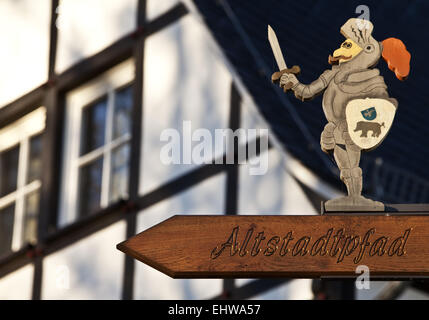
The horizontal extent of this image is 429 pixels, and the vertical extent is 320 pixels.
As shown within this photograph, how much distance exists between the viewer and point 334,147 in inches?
217

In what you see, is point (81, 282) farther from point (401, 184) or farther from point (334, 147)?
point (334, 147)

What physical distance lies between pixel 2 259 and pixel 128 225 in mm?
1200

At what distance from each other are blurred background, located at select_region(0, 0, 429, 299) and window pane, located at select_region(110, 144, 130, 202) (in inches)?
0.4

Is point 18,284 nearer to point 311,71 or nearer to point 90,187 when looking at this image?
point 90,187

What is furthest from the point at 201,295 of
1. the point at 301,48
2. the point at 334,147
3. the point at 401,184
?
the point at 334,147

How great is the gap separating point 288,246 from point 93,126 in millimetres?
5495

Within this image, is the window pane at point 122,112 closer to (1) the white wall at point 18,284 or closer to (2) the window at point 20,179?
(2) the window at point 20,179

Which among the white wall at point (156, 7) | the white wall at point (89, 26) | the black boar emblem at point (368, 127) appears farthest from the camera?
the white wall at point (89, 26)

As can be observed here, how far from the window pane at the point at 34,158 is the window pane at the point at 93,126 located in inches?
19.3

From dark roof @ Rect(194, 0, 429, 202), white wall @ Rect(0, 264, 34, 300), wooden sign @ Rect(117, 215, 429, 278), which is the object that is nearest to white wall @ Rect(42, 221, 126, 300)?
white wall @ Rect(0, 264, 34, 300)

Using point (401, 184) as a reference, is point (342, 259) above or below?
below

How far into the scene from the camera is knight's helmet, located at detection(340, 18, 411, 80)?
5.52m

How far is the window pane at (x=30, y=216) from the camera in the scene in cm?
→ 1067

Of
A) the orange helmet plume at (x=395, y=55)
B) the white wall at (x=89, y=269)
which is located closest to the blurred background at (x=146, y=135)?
the white wall at (x=89, y=269)
